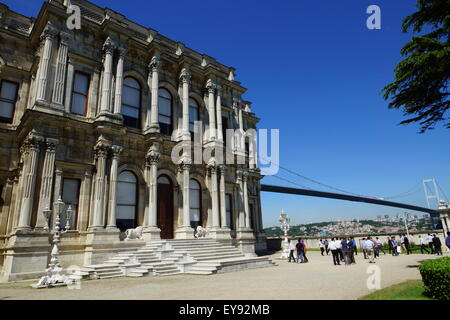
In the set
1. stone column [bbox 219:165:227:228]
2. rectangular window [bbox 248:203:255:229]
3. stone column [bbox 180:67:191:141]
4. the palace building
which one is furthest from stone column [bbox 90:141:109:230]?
rectangular window [bbox 248:203:255:229]

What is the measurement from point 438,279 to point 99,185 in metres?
15.8

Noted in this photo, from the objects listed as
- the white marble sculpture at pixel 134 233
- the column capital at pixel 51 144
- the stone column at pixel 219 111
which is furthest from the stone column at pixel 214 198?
the column capital at pixel 51 144

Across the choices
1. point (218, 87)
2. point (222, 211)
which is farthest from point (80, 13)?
point (222, 211)

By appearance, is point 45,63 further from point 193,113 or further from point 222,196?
point 222,196

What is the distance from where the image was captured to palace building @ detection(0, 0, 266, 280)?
49.9ft

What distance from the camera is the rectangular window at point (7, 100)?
17.0 metres

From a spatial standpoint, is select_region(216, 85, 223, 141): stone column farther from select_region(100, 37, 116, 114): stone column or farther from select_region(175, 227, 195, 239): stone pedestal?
select_region(100, 37, 116, 114): stone column

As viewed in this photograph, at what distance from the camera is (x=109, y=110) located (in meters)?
18.2

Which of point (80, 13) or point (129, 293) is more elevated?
point (80, 13)

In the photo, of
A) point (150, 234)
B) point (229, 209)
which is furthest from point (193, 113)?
point (150, 234)

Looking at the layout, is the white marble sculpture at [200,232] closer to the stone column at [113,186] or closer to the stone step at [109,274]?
the stone column at [113,186]
